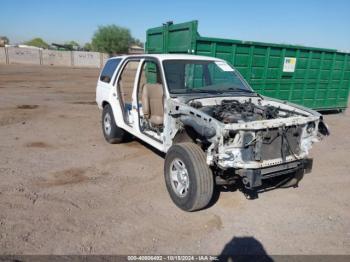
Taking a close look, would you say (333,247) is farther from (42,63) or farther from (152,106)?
(42,63)

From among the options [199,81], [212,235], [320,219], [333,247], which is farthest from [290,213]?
[199,81]

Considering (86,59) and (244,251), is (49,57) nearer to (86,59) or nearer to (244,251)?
(86,59)

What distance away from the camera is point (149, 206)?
13.1ft

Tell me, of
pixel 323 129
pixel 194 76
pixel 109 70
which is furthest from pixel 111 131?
pixel 323 129

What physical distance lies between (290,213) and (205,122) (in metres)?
1.62

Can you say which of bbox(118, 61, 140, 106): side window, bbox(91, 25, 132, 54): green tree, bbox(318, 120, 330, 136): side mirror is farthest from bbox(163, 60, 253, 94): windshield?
bbox(91, 25, 132, 54): green tree

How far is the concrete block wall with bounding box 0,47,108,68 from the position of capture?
39500 mm

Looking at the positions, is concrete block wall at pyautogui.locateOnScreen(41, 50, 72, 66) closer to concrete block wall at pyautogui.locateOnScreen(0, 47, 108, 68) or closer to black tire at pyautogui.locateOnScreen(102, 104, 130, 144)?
concrete block wall at pyautogui.locateOnScreen(0, 47, 108, 68)

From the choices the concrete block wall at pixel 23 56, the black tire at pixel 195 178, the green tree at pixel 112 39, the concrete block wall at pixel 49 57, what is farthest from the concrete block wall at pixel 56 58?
the black tire at pixel 195 178

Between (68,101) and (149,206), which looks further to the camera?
(68,101)

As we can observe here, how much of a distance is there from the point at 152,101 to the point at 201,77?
929 mm

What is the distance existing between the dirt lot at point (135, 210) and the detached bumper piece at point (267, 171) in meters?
0.52

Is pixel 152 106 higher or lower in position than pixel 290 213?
higher

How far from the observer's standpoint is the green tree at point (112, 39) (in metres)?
61.1
